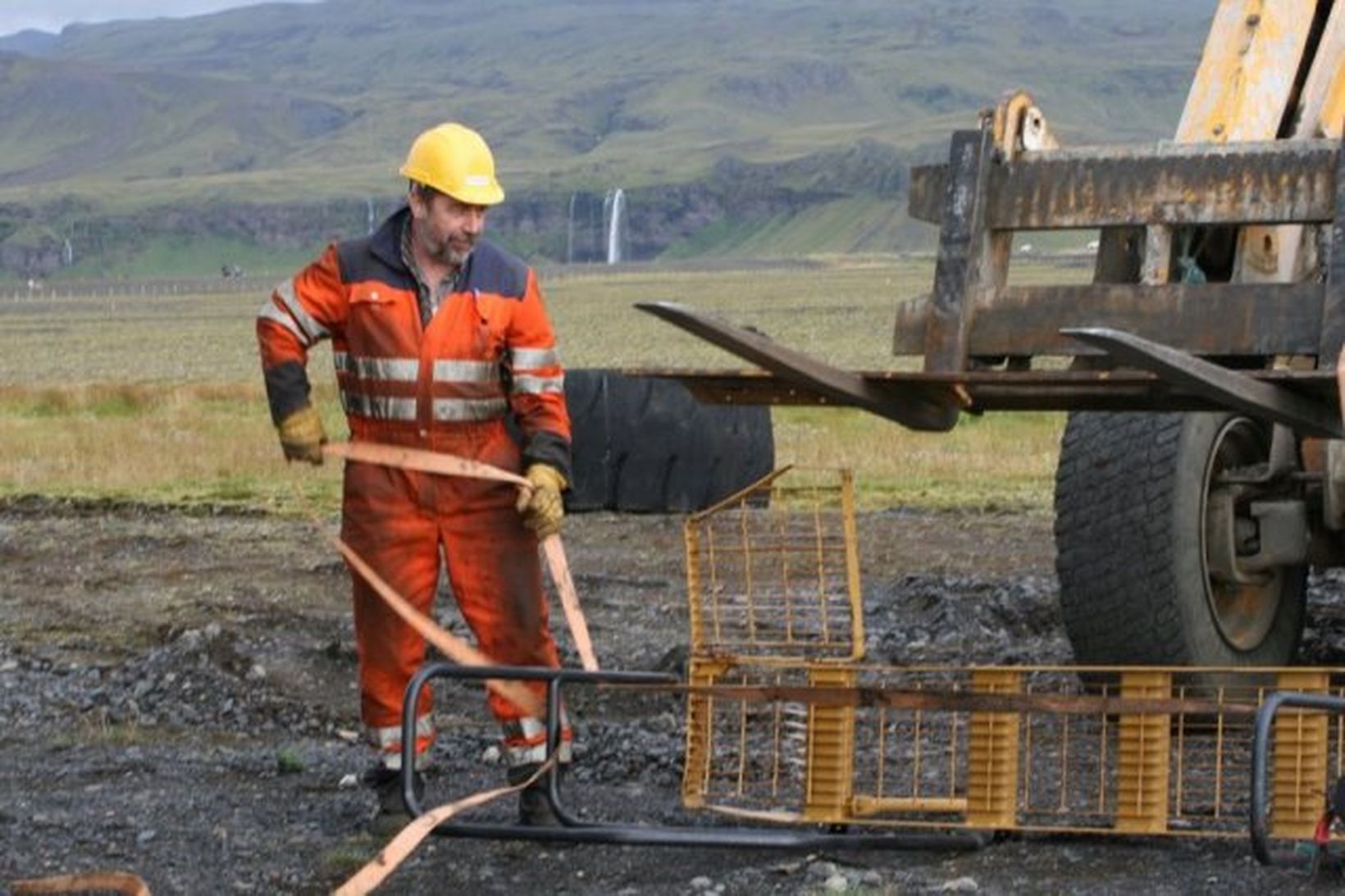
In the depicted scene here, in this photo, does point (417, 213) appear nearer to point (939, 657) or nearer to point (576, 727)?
point (576, 727)

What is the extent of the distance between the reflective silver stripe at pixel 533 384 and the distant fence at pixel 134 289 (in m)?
107

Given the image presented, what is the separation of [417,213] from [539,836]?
1.77 meters

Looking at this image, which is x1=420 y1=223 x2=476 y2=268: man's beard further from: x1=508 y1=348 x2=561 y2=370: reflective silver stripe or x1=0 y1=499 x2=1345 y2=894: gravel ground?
x1=0 y1=499 x2=1345 y2=894: gravel ground

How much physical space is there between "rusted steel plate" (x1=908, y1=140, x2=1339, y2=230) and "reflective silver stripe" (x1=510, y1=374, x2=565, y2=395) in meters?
1.10

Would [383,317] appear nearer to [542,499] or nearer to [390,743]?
[542,499]

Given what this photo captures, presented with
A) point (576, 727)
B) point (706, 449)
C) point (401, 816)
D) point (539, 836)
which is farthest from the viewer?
point (706, 449)

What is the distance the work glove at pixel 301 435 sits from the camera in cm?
781

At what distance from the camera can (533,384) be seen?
7.81 meters

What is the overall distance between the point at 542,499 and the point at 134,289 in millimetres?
135067

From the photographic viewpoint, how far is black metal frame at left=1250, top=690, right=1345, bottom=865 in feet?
20.0

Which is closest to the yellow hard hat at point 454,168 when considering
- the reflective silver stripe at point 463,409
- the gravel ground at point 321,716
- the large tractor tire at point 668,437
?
the reflective silver stripe at point 463,409

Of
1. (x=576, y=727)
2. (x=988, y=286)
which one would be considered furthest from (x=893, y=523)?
(x=988, y=286)

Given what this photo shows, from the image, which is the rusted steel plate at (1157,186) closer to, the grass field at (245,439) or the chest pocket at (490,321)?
the chest pocket at (490,321)

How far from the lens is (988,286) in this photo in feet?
25.7
